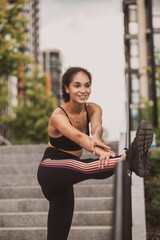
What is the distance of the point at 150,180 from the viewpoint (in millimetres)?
6125

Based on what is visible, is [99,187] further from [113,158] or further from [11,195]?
[113,158]

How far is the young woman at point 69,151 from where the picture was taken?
8.54 feet

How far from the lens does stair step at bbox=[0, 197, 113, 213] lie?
5.04m

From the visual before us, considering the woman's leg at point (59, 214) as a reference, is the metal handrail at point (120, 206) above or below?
above

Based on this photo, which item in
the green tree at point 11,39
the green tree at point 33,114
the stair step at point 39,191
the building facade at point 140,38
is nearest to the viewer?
the stair step at point 39,191

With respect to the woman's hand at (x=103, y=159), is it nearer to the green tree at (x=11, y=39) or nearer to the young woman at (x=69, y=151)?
the young woman at (x=69, y=151)

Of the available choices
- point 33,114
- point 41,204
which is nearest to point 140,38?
point 33,114

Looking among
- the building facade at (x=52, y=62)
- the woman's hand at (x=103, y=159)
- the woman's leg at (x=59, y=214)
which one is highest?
the building facade at (x=52, y=62)

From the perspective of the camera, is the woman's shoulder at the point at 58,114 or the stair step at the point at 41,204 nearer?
the woman's shoulder at the point at 58,114

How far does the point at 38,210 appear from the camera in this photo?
16.7ft

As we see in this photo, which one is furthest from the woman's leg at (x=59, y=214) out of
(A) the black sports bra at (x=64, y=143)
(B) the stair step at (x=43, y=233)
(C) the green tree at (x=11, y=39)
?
(C) the green tree at (x=11, y=39)

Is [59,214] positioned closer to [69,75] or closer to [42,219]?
[69,75]

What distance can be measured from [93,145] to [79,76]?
0.61 m

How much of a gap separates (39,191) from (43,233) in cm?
122
